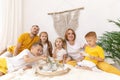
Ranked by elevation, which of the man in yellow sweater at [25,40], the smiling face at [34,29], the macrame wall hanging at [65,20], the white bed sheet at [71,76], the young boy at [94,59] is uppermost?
the macrame wall hanging at [65,20]

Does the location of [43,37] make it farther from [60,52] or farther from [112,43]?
[112,43]

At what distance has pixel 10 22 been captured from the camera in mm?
3918

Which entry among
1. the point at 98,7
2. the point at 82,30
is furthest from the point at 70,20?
the point at 98,7

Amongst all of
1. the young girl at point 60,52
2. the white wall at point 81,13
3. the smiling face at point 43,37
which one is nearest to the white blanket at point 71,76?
the young girl at point 60,52

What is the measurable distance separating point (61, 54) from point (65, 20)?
84 centimetres

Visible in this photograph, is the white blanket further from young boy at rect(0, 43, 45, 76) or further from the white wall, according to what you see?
the white wall

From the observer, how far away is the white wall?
11.9 ft

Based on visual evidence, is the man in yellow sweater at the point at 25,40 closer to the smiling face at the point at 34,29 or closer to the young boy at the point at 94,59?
the smiling face at the point at 34,29

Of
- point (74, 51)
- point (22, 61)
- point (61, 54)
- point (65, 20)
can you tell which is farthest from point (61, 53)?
point (65, 20)

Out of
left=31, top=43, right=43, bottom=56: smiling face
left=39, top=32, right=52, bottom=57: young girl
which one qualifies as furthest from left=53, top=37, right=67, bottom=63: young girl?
left=31, top=43, right=43, bottom=56: smiling face

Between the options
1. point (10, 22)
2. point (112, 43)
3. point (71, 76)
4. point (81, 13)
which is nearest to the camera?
point (71, 76)

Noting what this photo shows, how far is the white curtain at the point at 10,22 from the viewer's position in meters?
3.82

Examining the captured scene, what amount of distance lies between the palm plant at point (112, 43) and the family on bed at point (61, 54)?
0.34m

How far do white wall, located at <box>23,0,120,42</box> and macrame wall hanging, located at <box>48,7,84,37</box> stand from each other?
0.07m
